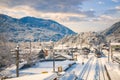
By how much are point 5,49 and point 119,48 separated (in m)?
68.8

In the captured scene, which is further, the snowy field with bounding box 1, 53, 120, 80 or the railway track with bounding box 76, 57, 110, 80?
the railway track with bounding box 76, 57, 110, 80

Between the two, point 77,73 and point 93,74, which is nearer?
point 93,74

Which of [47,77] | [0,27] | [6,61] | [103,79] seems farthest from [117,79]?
[0,27]

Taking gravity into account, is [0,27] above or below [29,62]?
above

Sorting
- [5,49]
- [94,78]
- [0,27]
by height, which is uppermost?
[0,27]

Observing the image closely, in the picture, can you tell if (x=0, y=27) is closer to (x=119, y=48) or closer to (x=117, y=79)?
(x=117, y=79)

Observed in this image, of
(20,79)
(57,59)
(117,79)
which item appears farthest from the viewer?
(57,59)

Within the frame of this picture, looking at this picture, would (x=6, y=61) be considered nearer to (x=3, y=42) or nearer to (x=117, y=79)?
(x=3, y=42)

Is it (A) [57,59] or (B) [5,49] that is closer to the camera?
(B) [5,49]

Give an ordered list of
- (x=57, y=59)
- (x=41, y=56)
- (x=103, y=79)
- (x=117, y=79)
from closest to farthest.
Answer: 1. (x=117, y=79)
2. (x=103, y=79)
3. (x=57, y=59)
4. (x=41, y=56)

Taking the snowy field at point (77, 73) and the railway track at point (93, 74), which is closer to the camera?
the snowy field at point (77, 73)

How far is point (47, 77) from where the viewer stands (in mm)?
22594

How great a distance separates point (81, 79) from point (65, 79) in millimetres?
6546

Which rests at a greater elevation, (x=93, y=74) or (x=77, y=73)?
(x=77, y=73)
